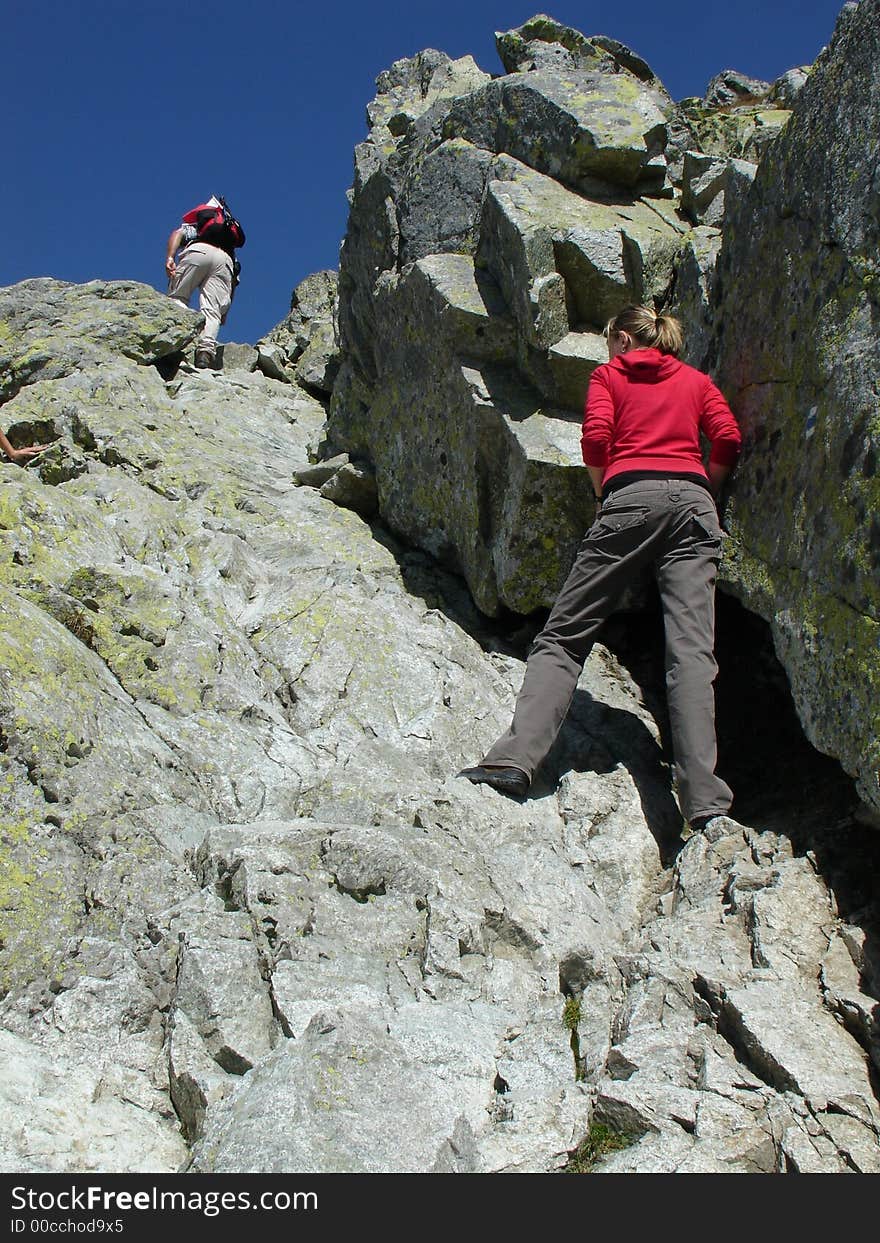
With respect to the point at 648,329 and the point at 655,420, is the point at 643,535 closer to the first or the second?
the point at 655,420

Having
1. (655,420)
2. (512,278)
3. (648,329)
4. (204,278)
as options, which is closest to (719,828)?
(655,420)

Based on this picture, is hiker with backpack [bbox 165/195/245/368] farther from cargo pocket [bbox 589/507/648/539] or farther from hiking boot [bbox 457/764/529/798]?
hiking boot [bbox 457/764/529/798]

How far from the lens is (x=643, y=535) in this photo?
9297mm

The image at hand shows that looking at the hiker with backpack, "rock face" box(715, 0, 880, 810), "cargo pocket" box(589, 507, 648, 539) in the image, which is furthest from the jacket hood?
the hiker with backpack

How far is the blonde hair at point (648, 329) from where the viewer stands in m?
9.98

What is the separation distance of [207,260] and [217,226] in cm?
103

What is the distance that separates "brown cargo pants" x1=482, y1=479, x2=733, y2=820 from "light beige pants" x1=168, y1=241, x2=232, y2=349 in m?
13.5

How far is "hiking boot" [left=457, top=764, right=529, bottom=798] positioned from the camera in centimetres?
883

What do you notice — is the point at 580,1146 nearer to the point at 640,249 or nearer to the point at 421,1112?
the point at 421,1112

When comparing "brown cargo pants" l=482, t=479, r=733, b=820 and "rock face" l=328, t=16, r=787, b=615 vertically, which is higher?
"rock face" l=328, t=16, r=787, b=615

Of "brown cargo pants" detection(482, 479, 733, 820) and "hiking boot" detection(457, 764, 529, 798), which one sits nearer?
"brown cargo pants" detection(482, 479, 733, 820)

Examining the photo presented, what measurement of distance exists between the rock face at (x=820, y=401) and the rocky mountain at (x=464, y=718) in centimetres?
4

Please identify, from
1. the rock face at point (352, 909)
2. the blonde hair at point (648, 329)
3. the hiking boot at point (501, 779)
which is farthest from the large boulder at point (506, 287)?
the hiking boot at point (501, 779)

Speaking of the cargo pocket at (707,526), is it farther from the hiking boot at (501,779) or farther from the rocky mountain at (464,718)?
the hiking boot at (501,779)
